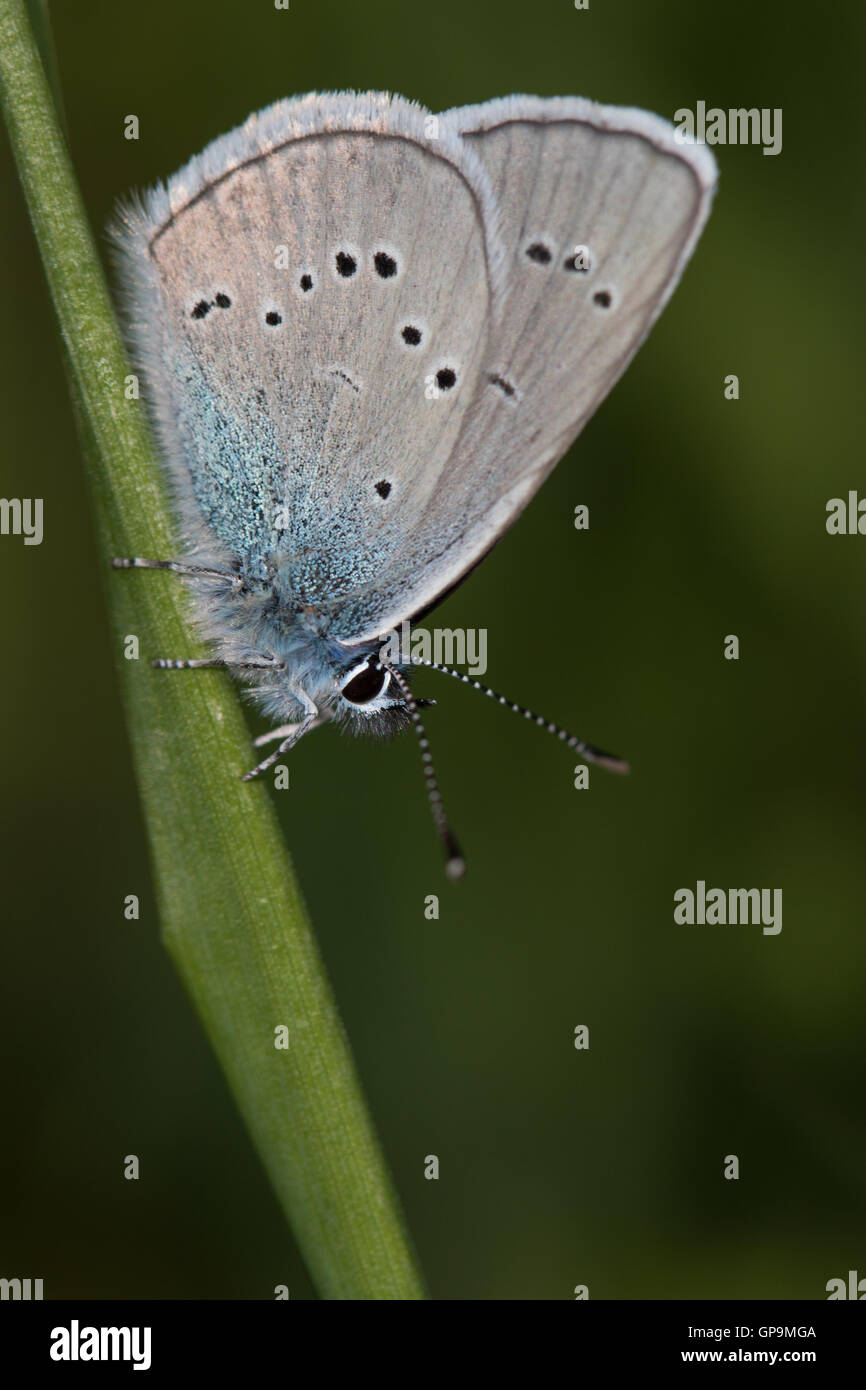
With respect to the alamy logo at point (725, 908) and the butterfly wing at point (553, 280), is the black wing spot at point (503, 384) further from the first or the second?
the alamy logo at point (725, 908)

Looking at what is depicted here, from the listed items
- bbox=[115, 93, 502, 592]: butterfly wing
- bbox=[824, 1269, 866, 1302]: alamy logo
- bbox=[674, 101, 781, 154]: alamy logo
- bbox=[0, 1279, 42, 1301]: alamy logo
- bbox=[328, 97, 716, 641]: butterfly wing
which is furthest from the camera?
bbox=[674, 101, 781, 154]: alamy logo

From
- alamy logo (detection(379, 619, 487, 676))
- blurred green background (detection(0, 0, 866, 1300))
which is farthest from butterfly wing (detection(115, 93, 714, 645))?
blurred green background (detection(0, 0, 866, 1300))

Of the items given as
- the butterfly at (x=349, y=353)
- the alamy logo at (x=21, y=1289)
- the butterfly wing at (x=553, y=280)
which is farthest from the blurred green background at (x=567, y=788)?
the butterfly wing at (x=553, y=280)

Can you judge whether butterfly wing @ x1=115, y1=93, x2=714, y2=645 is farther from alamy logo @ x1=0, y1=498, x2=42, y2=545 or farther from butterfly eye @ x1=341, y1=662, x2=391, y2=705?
alamy logo @ x1=0, y1=498, x2=42, y2=545

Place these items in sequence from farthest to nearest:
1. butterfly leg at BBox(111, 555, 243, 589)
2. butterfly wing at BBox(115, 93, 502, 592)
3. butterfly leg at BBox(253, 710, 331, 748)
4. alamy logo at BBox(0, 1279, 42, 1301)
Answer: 1. alamy logo at BBox(0, 1279, 42, 1301)
2. butterfly leg at BBox(253, 710, 331, 748)
3. butterfly wing at BBox(115, 93, 502, 592)
4. butterfly leg at BBox(111, 555, 243, 589)

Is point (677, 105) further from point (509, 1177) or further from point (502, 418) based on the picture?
point (509, 1177)

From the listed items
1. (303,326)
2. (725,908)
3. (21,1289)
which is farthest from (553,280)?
(21,1289)

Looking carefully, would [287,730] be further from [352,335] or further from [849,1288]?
[849,1288]
